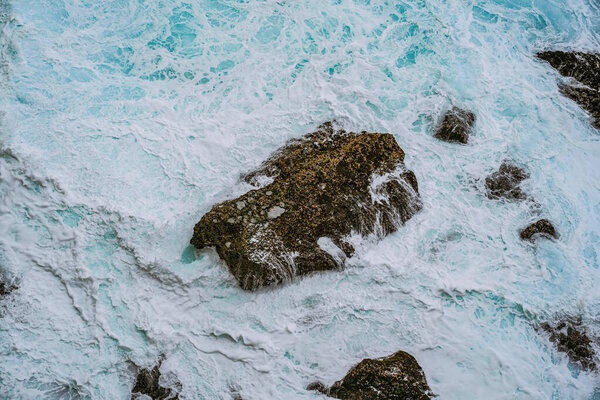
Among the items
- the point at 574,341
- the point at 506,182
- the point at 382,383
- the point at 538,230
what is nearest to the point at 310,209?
the point at 382,383

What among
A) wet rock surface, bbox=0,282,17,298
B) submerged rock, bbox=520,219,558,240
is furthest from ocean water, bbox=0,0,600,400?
submerged rock, bbox=520,219,558,240

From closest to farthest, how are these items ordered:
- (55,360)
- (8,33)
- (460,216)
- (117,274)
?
(55,360)
(117,274)
(460,216)
(8,33)

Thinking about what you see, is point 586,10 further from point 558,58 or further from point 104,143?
point 104,143

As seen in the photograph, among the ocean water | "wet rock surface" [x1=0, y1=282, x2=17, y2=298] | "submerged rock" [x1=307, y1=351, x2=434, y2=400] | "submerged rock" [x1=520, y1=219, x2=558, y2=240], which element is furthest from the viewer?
"submerged rock" [x1=520, y1=219, x2=558, y2=240]

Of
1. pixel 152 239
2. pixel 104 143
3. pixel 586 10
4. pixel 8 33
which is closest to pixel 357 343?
pixel 152 239

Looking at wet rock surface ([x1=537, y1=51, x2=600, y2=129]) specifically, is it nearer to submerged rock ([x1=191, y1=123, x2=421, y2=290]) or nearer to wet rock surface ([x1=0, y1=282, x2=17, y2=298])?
submerged rock ([x1=191, y1=123, x2=421, y2=290])

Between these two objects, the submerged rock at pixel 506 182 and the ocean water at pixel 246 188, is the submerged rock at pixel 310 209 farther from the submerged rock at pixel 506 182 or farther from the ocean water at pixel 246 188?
the submerged rock at pixel 506 182
